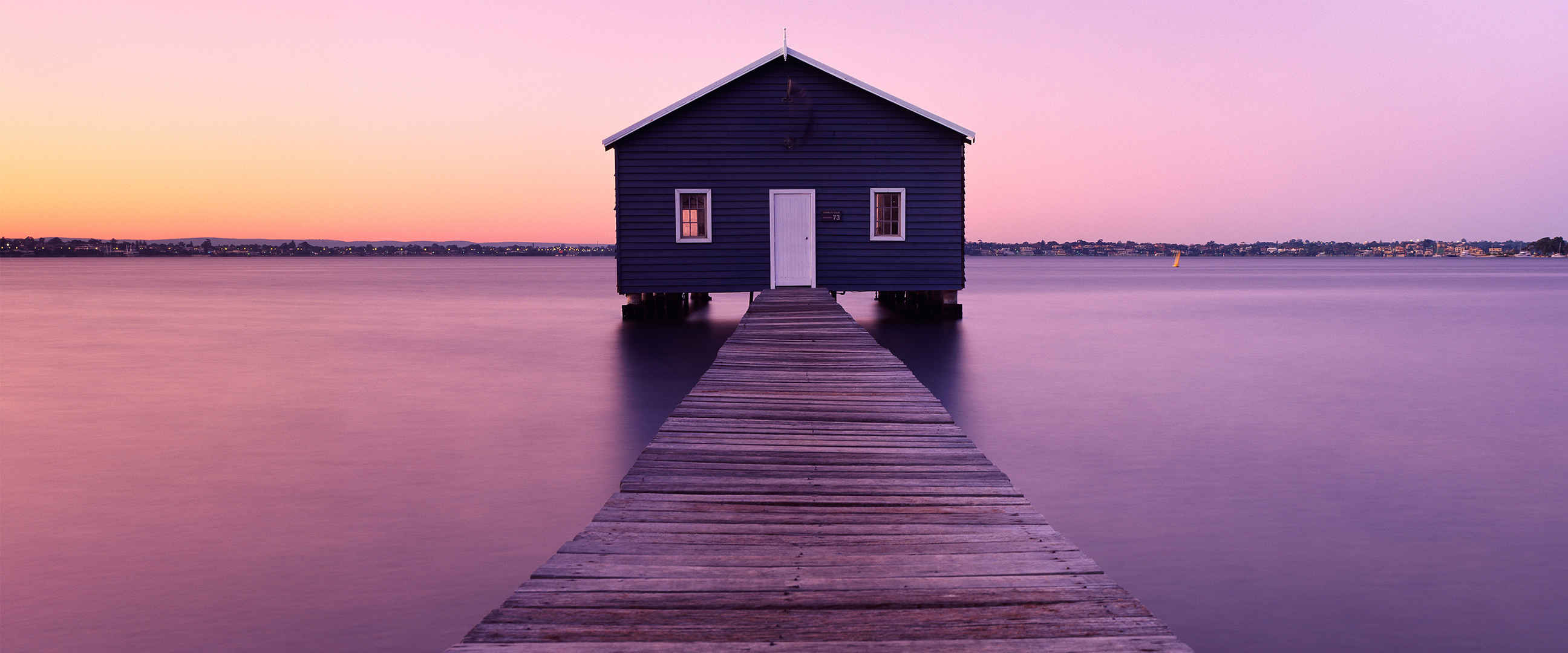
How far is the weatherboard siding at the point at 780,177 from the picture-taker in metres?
20.4

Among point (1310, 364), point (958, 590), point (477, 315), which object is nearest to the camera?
point (958, 590)

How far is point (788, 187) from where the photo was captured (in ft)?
67.5

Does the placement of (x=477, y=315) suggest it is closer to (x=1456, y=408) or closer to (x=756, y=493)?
(x=1456, y=408)

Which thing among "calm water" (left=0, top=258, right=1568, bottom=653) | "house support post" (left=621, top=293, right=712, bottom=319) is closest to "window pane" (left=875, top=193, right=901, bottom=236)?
"calm water" (left=0, top=258, right=1568, bottom=653)

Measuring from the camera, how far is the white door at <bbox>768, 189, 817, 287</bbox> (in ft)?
67.7

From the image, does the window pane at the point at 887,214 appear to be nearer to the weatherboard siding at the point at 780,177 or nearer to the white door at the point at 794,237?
the weatherboard siding at the point at 780,177

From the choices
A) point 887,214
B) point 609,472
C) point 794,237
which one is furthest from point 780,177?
point 609,472

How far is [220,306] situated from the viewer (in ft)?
121

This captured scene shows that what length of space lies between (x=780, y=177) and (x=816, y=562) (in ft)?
56.6

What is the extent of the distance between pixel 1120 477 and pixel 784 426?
3537 millimetres

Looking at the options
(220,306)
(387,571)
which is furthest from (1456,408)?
(220,306)

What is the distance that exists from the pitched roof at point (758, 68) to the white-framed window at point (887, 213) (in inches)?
66.6

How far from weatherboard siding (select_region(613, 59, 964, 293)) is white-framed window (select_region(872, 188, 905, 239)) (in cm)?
13

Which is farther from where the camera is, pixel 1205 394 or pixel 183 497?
pixel 1205 394
